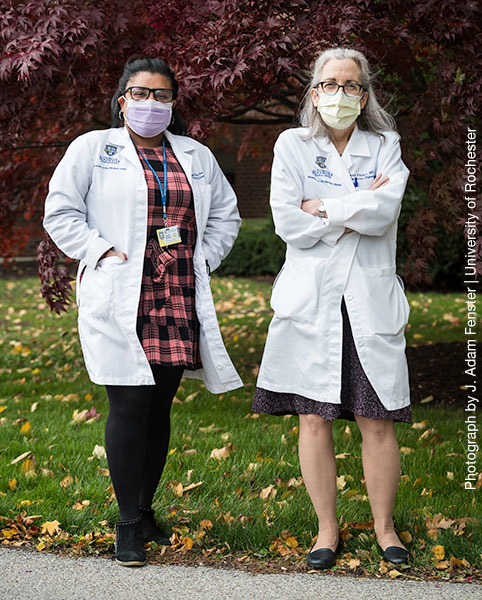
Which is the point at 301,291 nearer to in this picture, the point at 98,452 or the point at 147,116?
the point at 147,116

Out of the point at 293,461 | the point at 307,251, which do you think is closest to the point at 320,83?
the point at 307,251

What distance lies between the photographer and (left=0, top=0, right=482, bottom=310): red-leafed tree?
168 inches

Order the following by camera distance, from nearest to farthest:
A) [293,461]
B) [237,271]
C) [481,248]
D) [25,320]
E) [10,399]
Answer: [481,248] < [293,461] < [10,399] < [25,320] < [237,271]

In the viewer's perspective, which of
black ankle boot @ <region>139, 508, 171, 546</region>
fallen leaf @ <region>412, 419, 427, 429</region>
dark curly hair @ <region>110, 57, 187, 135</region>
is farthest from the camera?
fallen leaf @ <region>412, 419, 427, 429</region>

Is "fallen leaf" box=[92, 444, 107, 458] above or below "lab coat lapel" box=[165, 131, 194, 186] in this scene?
below

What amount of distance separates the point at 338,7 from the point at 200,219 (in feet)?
5.04

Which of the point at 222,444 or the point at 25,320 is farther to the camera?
the point at 25,320

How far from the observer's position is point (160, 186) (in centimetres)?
341

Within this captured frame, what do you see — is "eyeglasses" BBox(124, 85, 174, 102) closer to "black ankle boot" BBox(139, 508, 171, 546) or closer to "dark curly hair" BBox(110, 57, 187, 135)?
"dark curly hair" BBox(110, 57, 187, 135)

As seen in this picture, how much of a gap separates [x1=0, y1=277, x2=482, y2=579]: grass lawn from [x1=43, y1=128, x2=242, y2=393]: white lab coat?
70 centimetres

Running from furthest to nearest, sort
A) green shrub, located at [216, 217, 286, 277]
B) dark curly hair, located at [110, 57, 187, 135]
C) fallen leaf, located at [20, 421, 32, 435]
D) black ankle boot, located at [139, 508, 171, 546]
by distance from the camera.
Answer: green shrub, located at [216, 217, 286, 277] → fallen leaf, located at [20, 421, 32, 435] → black ankle boot, located at [139, 508, 171, 546] → dark curly hair, located at [110, 57, 187, 135]

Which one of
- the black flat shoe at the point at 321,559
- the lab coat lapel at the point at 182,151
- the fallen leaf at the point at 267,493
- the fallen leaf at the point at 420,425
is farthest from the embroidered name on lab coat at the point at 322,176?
the fallen leaf at the point at 420,425

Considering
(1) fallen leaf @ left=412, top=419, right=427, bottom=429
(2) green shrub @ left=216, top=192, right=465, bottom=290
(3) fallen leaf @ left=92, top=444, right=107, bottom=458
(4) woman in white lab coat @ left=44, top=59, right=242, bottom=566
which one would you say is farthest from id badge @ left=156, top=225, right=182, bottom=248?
(2) green shrub @ left=216, top=192, right=465, bottom=290

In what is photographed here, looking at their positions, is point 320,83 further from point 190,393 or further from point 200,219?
point 190,393
